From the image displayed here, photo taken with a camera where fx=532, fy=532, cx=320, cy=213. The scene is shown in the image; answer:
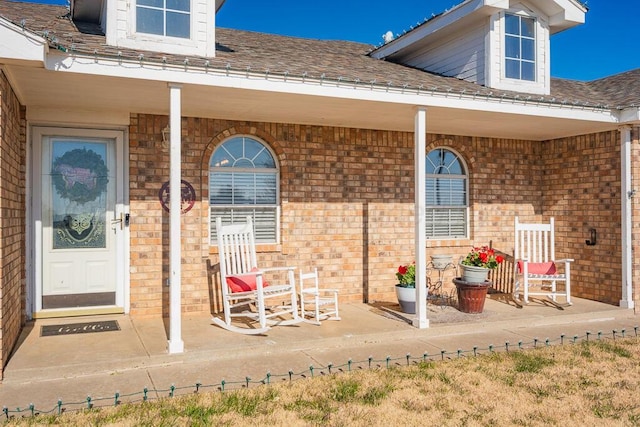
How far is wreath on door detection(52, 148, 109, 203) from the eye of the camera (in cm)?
640

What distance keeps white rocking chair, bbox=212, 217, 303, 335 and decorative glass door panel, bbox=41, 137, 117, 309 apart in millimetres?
1419

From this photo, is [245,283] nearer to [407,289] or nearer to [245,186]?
[245,186]

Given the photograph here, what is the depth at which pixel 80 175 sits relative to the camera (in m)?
6.49

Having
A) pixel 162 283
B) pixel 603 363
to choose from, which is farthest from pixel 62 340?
pixel 603 363

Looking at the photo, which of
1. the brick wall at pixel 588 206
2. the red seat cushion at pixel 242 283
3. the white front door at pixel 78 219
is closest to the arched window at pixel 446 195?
A: the brick wall at pixel 588 206

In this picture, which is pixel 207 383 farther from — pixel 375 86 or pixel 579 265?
pixel 579 265

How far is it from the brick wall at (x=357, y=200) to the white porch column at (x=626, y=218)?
23cm

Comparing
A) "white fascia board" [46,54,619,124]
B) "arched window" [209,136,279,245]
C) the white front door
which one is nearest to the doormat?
the white front door

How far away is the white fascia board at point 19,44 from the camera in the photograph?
416 centimetres

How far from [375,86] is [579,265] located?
4760mm

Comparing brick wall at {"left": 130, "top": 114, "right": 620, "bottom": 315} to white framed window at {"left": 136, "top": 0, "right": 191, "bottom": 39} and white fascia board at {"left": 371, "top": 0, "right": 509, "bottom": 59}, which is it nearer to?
white framed window at {"left": 136, "top": 0, "right": 191, "bottom": 39}

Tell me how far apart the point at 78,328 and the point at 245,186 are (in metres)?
2.70

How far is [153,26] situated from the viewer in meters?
5.88

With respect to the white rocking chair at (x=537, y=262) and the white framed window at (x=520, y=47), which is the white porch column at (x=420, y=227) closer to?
the white rocking chair at (x=537, y=262)
